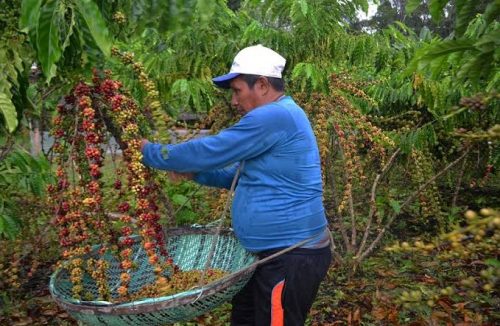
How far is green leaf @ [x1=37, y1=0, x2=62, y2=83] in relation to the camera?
3.81 ft

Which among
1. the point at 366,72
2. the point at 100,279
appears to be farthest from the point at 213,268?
the point at 366,72

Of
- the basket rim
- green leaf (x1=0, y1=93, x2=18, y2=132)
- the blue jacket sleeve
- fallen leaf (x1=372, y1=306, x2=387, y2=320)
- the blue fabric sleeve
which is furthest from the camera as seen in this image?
fallen leaf (x1=372, y1=306, x2=387, y2=320)

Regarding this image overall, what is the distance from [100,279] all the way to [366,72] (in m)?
4.71

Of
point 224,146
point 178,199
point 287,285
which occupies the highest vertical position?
point 224,146

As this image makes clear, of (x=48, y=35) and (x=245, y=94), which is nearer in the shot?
(x=48, y=35)

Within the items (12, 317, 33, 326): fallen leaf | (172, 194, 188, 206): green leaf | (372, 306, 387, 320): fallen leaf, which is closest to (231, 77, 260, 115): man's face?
(372, 306, 387, 320): fallen leaf

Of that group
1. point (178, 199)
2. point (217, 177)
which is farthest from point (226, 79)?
point (178, 199)

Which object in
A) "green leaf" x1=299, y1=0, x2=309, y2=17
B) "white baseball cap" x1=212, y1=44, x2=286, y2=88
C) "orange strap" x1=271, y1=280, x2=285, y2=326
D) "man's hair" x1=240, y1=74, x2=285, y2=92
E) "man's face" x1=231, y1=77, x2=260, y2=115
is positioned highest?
"green leaf" x1=299, y1=0, x2=309, y2=17

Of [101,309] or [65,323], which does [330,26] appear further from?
[65,323]

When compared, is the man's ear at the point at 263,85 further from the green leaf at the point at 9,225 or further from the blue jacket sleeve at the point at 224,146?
the green leaf at the point at 9,225

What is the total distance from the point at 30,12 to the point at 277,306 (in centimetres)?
134

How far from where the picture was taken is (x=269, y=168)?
1980 millimetres

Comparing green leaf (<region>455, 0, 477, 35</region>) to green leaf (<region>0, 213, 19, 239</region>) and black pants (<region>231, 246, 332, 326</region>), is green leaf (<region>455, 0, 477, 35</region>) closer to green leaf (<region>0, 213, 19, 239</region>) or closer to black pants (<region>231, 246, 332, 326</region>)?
black pants (<region>231, 246, 332, 326</region>)

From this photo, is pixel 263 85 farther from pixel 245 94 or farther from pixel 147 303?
pixel 147 303
